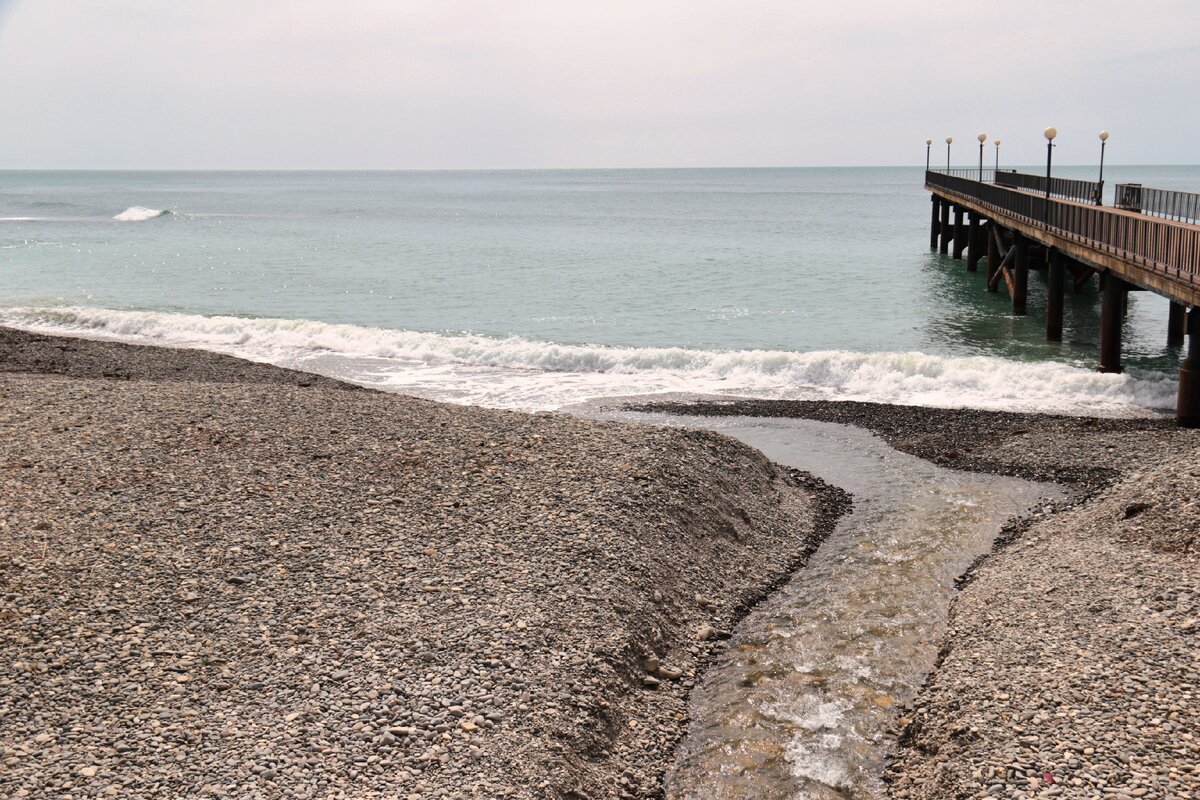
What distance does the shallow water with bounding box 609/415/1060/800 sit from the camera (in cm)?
730

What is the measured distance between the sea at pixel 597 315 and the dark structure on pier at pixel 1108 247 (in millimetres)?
1079

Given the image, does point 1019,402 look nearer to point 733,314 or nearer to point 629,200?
point 733,314

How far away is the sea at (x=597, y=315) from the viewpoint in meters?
21.2

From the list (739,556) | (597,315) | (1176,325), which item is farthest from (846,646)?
(597,315)

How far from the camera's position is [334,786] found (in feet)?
20.4

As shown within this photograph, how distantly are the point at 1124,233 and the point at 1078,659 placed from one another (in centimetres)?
1378

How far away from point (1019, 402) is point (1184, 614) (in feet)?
37.9

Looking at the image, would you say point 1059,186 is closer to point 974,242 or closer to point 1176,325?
point 974,242

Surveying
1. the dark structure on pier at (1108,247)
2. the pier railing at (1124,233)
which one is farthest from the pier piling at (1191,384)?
the pier railing at (1124,233)

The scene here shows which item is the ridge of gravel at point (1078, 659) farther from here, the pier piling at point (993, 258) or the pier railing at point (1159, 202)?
the pier piling at point (993, 258)

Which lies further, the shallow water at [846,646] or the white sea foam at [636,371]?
the white sea foam at [636,371]

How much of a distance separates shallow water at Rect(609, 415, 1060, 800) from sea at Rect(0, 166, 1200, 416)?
663cm

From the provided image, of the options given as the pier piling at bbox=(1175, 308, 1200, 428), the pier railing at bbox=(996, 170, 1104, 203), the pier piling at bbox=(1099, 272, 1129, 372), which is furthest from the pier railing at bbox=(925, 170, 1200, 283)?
the pier railing at bbox=(996, 170, 1104, 203)

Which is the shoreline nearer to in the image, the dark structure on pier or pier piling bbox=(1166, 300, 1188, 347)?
the dark structure on pier
